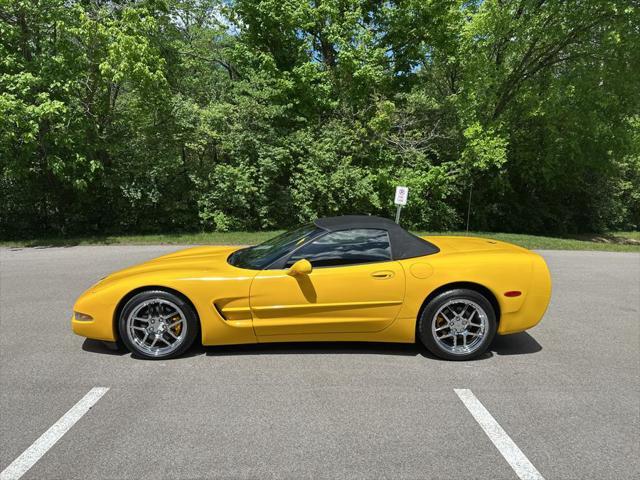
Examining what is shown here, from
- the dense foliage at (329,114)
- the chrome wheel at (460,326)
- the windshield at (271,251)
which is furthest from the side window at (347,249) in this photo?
the dense foliage at (329,114)

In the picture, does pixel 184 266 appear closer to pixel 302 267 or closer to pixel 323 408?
pixel 302 267

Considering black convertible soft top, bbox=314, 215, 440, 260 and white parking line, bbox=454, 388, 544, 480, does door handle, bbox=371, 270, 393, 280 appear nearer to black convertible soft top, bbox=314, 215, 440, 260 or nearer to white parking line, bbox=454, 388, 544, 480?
black convertible soft top, bbox=314, 215, 440, 260

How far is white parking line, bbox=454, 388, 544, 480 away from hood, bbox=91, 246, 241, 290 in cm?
228

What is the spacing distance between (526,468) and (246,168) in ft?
44.8

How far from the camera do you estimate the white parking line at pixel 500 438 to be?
2.53 m

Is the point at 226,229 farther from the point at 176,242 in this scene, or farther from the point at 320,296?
the point at 320,296

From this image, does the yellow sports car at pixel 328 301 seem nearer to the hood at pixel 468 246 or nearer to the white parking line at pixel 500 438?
the hood at pixel 468 246

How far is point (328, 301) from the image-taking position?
13.0 feet

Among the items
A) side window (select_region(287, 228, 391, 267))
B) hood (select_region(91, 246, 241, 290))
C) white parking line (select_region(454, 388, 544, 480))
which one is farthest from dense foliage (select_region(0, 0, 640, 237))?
white parking line (select_region(454, 388, 544, 480))

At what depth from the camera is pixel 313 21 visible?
16.0m

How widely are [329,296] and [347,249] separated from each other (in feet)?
1.57

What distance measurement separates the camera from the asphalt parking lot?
8.49ft

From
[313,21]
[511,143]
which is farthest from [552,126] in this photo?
[313,21]

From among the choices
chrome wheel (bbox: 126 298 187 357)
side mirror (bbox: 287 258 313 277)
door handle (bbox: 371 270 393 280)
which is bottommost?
chrome wheel (bbox: 126 298 187 357)
